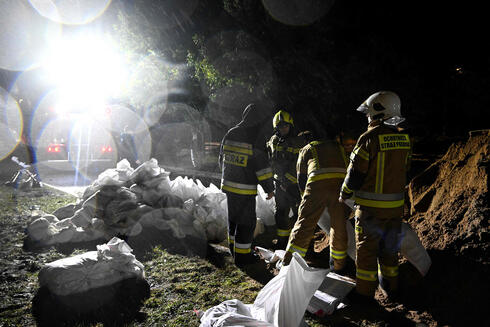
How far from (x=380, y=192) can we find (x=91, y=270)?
300cm

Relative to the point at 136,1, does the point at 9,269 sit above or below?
below

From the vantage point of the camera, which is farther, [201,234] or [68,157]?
[68,157]

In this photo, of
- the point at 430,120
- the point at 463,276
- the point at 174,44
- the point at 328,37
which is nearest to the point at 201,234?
the point at 463,276

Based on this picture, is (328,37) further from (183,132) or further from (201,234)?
(183,132)

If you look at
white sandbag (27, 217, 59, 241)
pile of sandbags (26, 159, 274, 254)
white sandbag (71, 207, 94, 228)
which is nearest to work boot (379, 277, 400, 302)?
pile of sandbags (26, 159, 274, 254)

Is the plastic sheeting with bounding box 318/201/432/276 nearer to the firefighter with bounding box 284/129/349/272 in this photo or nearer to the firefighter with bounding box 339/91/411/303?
the firefighter with bounding box 339/91/411/303

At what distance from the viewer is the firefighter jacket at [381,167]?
9.16 feet

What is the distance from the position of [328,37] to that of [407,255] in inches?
179

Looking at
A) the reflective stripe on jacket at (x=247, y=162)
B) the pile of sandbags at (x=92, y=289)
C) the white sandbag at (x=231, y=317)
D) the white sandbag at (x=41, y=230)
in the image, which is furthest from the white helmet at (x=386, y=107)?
the white sandbag at (x=41, y=230)

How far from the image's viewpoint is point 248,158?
12.6 ft

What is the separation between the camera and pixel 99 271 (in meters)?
3.19

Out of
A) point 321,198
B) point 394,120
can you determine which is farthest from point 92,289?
point 394,120

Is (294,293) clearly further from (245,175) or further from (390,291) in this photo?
(245,175)

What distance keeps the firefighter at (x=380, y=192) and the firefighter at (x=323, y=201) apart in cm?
49
